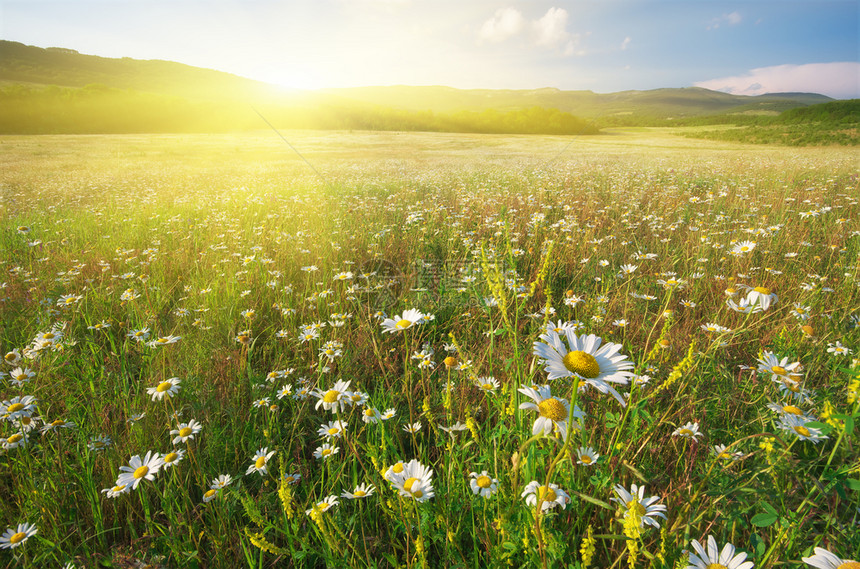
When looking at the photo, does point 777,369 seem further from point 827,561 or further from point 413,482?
point 413,482

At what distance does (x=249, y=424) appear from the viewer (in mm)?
1958

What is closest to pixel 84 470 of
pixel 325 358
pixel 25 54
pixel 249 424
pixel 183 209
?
pixel 249 424

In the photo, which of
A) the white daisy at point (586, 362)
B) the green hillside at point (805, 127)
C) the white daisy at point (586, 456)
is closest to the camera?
the white daisy at point (586, 362)

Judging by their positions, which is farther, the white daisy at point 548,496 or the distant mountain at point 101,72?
the distant mountain at point 101,72

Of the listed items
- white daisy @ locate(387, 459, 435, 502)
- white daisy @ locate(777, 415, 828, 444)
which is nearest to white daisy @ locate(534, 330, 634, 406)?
white daisy @ locate(387, 459, 435, 502)

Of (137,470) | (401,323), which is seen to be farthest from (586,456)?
(137,470)

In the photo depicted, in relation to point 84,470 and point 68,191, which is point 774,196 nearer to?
point 84,470

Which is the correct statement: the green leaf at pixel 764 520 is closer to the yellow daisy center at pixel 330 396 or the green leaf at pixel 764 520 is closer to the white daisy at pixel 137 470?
the yellow daisy center at pixel 330 396

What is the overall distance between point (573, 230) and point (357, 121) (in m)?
41.8

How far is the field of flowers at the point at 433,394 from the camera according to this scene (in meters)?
1.20

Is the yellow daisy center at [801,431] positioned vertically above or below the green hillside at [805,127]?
below

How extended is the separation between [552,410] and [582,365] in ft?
0.60

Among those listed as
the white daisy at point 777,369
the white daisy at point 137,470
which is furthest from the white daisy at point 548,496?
the white daisy at point 137,470

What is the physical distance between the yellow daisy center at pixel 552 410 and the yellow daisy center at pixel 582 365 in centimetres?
15
